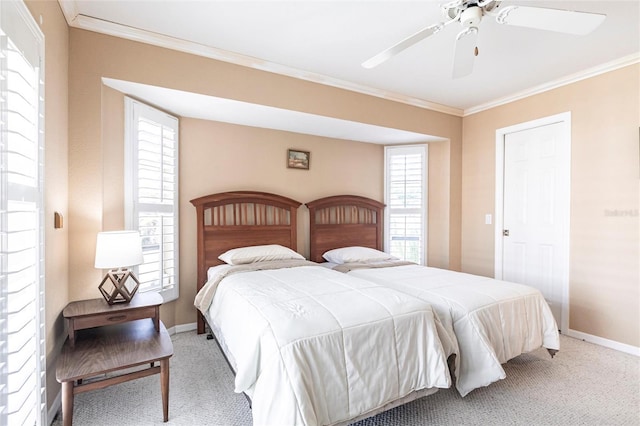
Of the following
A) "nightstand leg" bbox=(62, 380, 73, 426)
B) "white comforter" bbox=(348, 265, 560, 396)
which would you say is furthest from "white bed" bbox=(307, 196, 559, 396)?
"nightstand leg" bbox=(62, 380, 73, 426)

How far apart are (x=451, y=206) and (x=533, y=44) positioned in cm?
210

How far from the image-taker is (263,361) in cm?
155

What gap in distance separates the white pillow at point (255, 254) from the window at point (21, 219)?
1628 millimetres

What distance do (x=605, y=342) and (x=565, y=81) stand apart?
8.50 ft

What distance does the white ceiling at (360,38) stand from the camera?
2.14 meters

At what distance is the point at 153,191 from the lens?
289 centimetres

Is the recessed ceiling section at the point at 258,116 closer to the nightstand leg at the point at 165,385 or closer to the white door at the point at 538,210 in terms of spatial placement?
the white door at the point at 538,210

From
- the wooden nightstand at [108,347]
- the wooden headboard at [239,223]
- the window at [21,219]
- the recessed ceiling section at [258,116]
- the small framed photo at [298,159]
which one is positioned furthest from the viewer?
the small framed photo at [298,159]

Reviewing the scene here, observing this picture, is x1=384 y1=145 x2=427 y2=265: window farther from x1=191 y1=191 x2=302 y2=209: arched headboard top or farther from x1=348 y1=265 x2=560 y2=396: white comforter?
x1=348 y1=265 x2=560 y2=396: white comforter

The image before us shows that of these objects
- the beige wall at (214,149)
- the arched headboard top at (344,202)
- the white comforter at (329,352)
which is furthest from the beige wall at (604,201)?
the white comforter at (329,352)

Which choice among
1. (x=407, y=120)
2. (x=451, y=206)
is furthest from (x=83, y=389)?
(x=451, y=206)

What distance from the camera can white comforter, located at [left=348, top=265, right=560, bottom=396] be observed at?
2.03m

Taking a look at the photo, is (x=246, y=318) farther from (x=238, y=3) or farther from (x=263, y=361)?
(x=238, y=3)

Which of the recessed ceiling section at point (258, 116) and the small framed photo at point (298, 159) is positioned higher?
the recessed ceiling section at point (258, 116)
